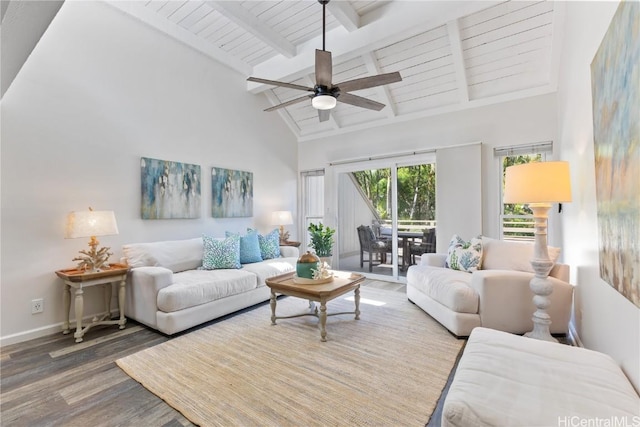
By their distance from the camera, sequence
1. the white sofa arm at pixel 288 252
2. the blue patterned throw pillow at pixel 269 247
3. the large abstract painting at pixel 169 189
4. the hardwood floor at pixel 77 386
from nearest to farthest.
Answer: the hardwood floor at pixel 77 386 < the large abstract painting at pixel 169 189 < the blue patterned throw pillow at pixel 269 247 < the white sofa arm at pixel 288 252

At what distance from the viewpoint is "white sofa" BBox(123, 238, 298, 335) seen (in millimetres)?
2752

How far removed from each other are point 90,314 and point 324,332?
98.9 inches

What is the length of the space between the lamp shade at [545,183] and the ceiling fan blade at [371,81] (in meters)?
1.30

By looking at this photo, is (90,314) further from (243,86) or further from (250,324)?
(243,86)

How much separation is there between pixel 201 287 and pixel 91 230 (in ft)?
3.82

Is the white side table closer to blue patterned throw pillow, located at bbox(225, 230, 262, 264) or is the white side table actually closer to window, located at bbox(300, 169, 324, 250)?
blue patterned throw pillow, located at bbox(225, 230, 262, 264)

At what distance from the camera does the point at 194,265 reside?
3.68m

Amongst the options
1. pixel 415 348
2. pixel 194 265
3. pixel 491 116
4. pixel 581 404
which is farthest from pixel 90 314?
pixel 491 116

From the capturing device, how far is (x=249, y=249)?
3990 mm

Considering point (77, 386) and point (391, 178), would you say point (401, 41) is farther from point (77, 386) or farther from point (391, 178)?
point (77, 386)

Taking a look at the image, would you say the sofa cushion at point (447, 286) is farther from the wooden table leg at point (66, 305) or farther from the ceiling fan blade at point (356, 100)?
the wooden table leg at point (66, 305)

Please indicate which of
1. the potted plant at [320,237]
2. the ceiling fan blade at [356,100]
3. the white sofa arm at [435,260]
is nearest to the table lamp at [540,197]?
the white sofa arm at [435,260]

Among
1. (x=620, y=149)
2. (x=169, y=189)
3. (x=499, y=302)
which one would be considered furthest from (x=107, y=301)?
(x=620, y=149)

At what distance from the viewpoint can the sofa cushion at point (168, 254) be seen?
3176 mm
